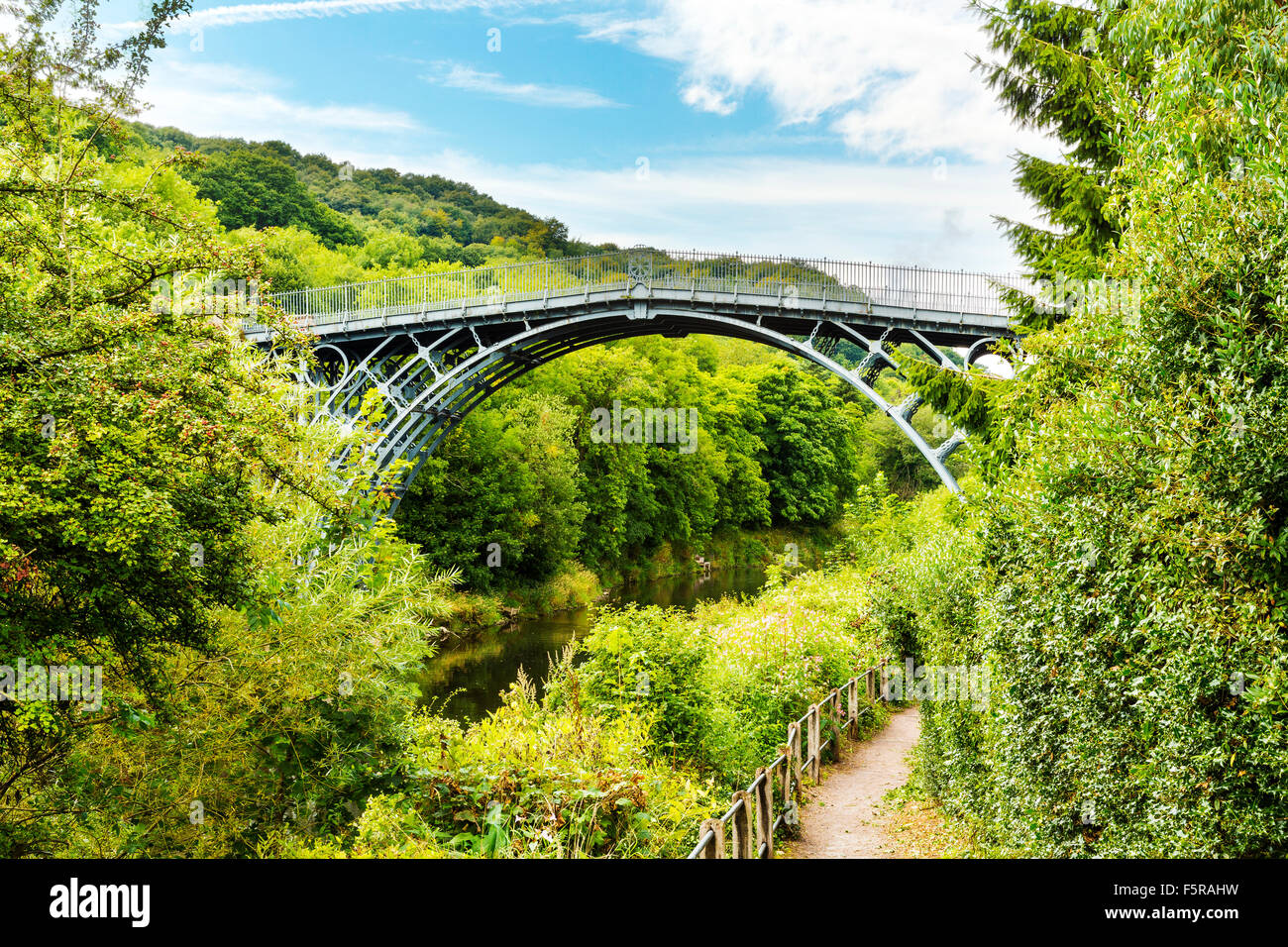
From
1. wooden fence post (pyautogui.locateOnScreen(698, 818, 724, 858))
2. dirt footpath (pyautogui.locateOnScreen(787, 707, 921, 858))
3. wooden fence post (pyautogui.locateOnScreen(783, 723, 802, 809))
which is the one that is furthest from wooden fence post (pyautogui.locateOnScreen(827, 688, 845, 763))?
wooden fence post (pyautogui.locateOnScreen(698, 818, 724, 858))

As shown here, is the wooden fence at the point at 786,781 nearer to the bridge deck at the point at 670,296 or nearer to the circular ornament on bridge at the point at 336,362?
the bridge deck at the point at 670,296

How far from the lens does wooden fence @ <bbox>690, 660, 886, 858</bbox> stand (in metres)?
6.89

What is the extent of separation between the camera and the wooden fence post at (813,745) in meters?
11.4

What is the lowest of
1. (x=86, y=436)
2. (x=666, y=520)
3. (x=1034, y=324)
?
(x=666, y=520)

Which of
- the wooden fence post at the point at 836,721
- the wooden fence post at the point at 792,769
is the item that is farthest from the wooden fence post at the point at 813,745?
the wooden fence post at the point at 836,721

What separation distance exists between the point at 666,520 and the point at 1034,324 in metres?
36.3

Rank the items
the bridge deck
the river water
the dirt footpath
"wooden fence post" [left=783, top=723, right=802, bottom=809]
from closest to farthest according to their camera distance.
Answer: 1. the dirt footpath
2. "wooden fence post" [left=783, top=723, right=802, bottom=809]
3. the bridge deck
4. the river water

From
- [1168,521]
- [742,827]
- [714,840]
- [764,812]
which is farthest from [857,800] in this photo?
[1168,521]

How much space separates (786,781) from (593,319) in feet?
→ 50.7

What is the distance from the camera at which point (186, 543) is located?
527 cm

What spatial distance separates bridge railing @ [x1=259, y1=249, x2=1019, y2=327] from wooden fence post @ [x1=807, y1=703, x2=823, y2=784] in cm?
897

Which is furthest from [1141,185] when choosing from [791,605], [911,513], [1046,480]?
[911,513]

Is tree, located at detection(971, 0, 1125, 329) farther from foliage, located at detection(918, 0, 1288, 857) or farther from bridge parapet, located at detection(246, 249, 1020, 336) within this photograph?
bridge parapet, located at detection(246, 249, 1020, 336)
